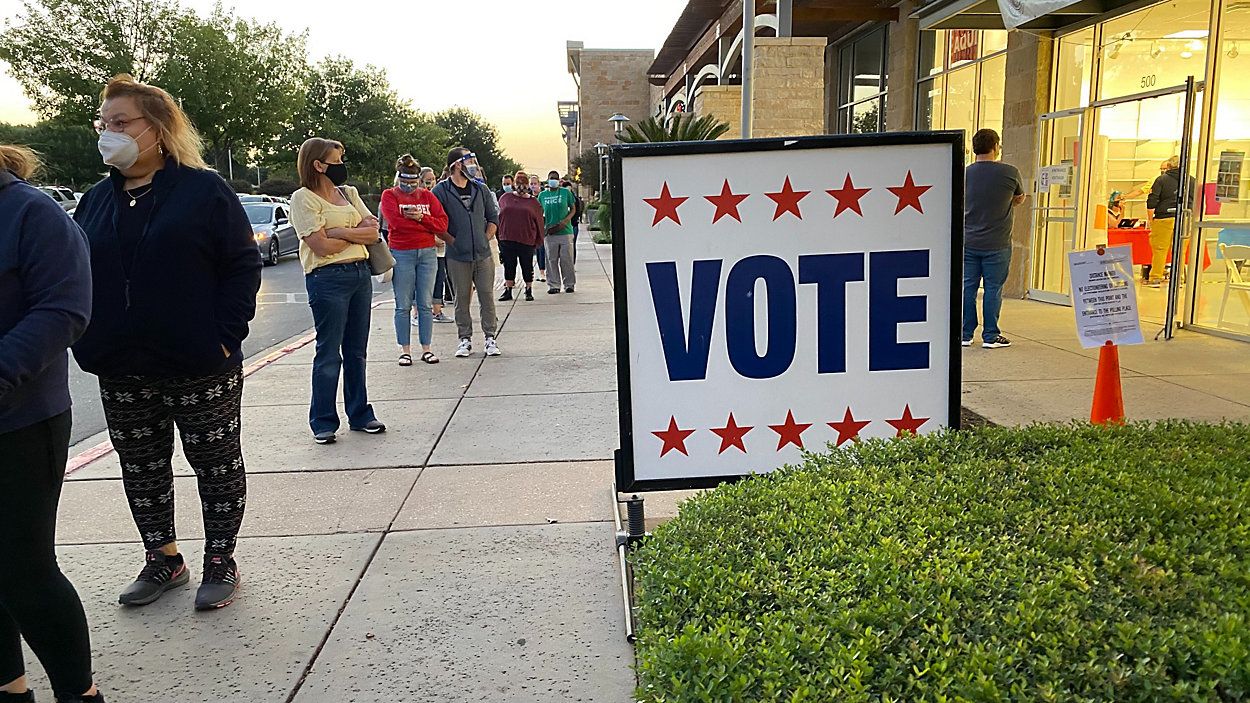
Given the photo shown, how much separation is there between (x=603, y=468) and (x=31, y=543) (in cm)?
306

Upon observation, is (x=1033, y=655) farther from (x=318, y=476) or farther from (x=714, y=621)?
(x=318, y=476)

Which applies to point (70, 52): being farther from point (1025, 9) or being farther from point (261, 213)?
point (1025, 9)

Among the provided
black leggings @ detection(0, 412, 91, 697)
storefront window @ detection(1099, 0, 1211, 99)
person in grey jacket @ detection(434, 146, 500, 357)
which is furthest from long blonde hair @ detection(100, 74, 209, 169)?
storefront window @ detection(1099, 0, 1211, 99)

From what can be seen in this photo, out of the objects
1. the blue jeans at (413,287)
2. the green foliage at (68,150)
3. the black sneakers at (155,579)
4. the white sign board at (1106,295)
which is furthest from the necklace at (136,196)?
the green foliage at (68,150)

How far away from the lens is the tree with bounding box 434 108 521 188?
266 ft

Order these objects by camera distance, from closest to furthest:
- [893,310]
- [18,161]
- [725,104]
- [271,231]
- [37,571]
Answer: [37,571], [18,161], [893,310], [725,104], [271,231]

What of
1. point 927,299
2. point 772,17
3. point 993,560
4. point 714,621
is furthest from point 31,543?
point 772,17

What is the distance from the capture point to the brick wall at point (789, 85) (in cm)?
1455

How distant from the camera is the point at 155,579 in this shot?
12.2ft

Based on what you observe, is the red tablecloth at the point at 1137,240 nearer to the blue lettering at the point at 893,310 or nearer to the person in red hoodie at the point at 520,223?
the person in red hoodie at the point at 520,223

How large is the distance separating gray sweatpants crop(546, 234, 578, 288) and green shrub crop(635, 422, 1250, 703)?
1158cm

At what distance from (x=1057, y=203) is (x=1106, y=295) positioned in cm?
742

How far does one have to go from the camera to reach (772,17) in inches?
648

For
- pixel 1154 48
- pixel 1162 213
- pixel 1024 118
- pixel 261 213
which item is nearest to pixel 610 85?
pixel 261 213
